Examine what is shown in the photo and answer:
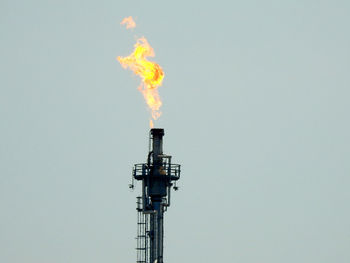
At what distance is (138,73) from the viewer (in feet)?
220

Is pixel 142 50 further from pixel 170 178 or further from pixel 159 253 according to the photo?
pixel 159 253

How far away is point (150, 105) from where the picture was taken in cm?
6656

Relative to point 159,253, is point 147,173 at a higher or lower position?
higher

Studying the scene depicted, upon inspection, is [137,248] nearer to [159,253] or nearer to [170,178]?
[159,253]

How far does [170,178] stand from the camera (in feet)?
216

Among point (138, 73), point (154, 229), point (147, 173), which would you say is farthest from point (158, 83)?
point (154, 229)

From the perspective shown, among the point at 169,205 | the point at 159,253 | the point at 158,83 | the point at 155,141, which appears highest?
the point at 158,83

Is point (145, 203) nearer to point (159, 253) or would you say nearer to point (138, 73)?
point (159, 253)

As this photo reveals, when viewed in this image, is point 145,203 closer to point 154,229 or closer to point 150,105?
point 154,229

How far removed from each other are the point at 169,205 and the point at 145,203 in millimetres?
2039

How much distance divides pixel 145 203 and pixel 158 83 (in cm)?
1040

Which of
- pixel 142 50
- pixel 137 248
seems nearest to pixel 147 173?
pixel 137 248

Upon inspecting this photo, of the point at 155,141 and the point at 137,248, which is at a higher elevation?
the point at 155,141

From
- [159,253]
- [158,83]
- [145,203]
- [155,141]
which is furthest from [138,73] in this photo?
Result: [159,253]
